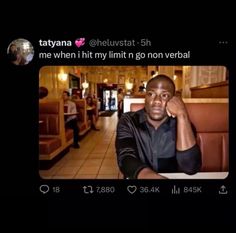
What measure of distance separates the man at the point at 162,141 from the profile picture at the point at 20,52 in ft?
1.07

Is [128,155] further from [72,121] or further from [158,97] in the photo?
[72,121]

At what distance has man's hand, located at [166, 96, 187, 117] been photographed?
80 cm

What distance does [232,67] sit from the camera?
74cm

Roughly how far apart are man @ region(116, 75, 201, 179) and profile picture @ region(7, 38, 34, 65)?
33 centimetres

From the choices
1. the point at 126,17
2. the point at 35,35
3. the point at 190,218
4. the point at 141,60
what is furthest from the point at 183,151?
the point at 35,35

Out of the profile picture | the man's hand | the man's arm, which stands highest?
the profile picture

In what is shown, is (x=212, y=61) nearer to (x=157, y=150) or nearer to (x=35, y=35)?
(x=157, y=150)

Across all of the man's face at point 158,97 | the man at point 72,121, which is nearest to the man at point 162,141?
the man's face at point 158,97

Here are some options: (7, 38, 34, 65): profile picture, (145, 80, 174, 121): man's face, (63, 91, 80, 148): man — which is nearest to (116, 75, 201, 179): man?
(145, 80, 174, 121): man's face

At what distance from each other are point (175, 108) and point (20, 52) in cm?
45

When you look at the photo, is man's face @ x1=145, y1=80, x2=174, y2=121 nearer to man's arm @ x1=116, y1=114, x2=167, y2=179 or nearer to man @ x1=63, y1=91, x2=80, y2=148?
man's arm @ x1=116, y1=114, x2=167, y2=179

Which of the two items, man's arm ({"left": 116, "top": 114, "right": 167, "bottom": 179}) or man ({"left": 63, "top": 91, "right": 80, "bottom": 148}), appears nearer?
man's arm ({"left": 116, "top": 114, "right": 167, "bottom": 179})

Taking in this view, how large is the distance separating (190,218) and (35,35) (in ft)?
2.11

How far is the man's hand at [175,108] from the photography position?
0.80 metres
